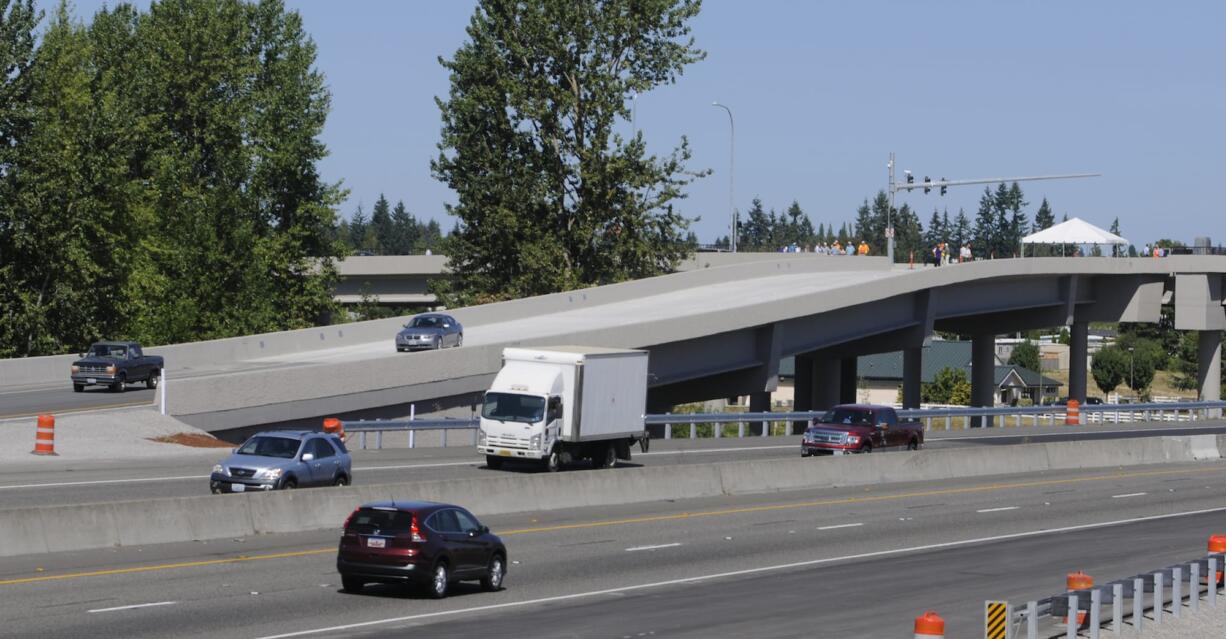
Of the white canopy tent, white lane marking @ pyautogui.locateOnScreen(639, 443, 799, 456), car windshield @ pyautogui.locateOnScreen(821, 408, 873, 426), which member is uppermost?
the white canopy tent

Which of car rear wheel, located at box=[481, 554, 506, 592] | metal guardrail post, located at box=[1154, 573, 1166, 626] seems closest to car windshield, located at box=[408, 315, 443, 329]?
car rear wheel, located at box=[481, 554, 506, 592]

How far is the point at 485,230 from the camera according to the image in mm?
92625

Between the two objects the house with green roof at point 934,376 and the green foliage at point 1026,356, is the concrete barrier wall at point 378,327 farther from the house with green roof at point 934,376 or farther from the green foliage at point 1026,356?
the green foliage at point 1026,356

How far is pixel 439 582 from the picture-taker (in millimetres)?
21859

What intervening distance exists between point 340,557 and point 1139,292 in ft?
235

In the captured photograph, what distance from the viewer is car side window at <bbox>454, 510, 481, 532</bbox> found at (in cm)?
2242

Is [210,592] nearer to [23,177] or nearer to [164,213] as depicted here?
[23,177]

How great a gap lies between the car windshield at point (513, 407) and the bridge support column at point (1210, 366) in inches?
2426

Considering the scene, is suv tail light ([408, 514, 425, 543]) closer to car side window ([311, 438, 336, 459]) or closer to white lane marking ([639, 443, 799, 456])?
car side window ([311, 438, 336, 459])

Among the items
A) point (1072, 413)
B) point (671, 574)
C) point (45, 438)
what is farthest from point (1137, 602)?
point (1072, 413)

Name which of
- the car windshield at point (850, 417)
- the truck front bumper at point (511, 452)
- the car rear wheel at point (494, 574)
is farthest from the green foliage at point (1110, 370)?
the car rear wheel at point (494, 574)

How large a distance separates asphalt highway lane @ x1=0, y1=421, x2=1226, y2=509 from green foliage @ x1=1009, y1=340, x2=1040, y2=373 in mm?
114327

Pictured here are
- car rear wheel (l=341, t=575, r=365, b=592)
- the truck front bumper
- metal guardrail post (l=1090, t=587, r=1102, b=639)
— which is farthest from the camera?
the truck front bumper

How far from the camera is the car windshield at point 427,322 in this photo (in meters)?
60.3
